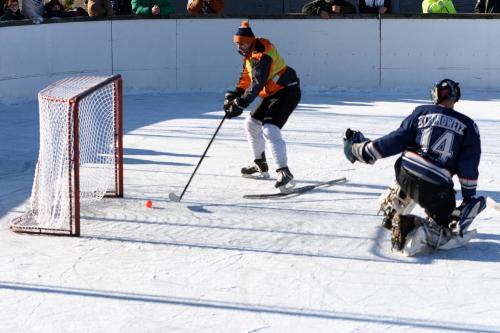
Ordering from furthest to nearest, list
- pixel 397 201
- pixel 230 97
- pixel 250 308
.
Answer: pixel 230 97, pixel 397 201, pixel 250 308

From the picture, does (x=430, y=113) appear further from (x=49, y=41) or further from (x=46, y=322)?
(x=49, y=41)

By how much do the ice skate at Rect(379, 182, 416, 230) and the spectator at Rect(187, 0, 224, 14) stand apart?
25.1 ft

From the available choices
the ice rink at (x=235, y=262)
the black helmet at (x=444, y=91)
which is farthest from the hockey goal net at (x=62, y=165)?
the black helmet at (x=444, y=91)

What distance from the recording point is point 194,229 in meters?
6.84

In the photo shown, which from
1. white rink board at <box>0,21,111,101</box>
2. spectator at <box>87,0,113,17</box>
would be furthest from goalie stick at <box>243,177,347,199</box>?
spectator at <box>87,0,113,17</box>

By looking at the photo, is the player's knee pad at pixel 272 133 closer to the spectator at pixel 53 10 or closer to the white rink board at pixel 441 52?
the spectator at pixel 53 10

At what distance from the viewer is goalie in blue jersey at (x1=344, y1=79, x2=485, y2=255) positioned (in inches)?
239

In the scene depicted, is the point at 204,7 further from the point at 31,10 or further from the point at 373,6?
the point at 31,10

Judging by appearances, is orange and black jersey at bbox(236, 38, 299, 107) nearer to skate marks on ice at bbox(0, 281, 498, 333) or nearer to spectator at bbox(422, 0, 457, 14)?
skate marks on ice at bbox(0, 281, 498, 333)

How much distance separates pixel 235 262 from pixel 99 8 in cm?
764

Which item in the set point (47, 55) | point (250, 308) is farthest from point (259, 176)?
point (47, 55)

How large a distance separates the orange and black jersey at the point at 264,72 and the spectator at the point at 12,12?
204 inches

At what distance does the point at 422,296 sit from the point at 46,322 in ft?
6.55

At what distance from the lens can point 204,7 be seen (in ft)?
45.5
